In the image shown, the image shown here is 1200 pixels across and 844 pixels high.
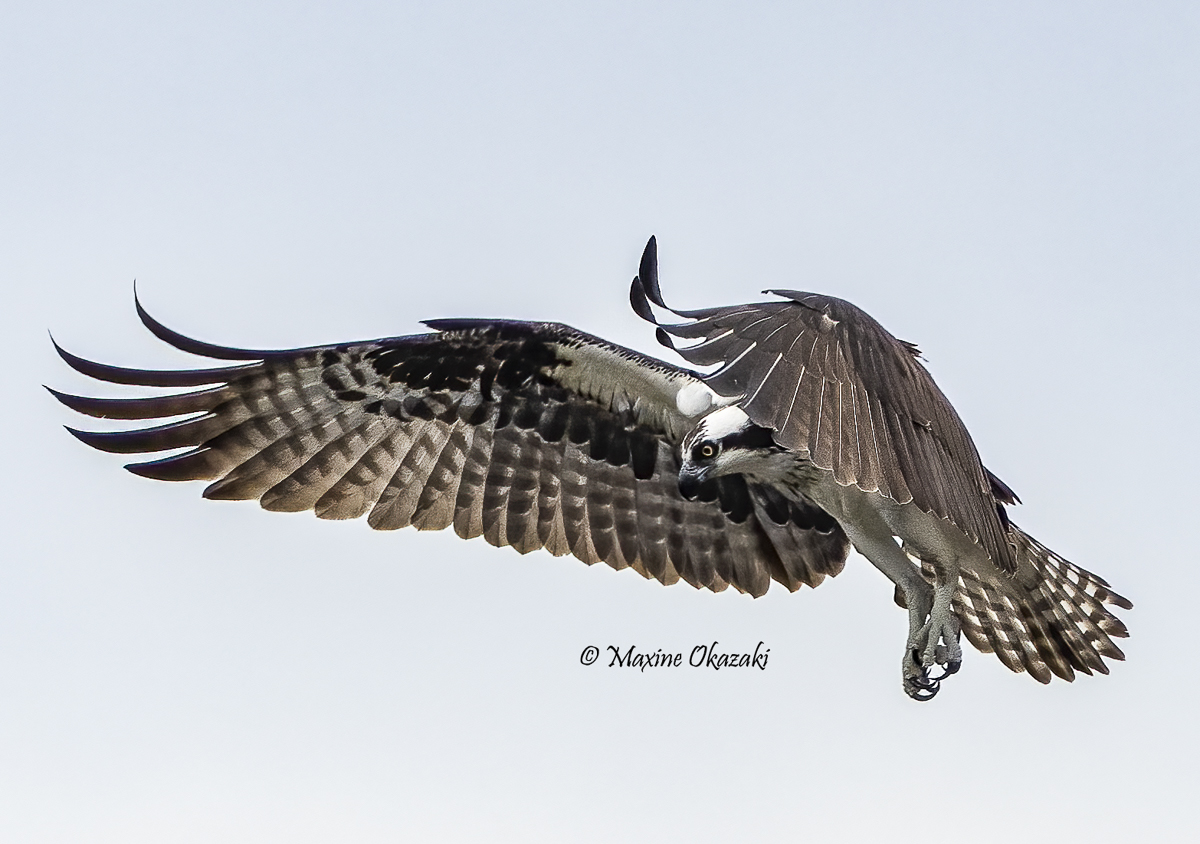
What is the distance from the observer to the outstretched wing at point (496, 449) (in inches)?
280

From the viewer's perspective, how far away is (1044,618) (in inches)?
288

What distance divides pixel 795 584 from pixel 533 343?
1.89 m

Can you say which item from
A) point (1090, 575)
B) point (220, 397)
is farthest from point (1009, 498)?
point (220, 397)

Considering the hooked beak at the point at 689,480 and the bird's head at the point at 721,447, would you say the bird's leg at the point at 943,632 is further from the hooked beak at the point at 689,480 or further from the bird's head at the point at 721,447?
the hooked beak at the point at 689,480

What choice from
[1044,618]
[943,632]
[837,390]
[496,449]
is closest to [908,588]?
[943,632]

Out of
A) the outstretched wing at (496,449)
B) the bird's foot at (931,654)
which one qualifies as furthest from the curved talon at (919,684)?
the outstretched wing at (496,449)

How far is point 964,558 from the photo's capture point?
662cm

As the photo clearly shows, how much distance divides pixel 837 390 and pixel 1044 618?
275 cm

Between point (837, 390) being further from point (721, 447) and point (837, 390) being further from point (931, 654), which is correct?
point (931, 654)

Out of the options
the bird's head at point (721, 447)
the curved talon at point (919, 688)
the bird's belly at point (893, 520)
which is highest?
the bird's head at point (721, 447)

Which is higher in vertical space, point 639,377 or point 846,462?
point 639,377

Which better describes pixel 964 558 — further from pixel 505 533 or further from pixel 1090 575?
pixel 505 533

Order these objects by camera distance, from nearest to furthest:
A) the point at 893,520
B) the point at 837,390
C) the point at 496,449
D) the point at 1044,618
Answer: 1. the point at 837,390
2. the point at 893,520
3. the point at 1044,618
4. the point at 496,449

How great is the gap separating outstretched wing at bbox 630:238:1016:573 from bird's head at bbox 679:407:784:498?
2.58 ft
